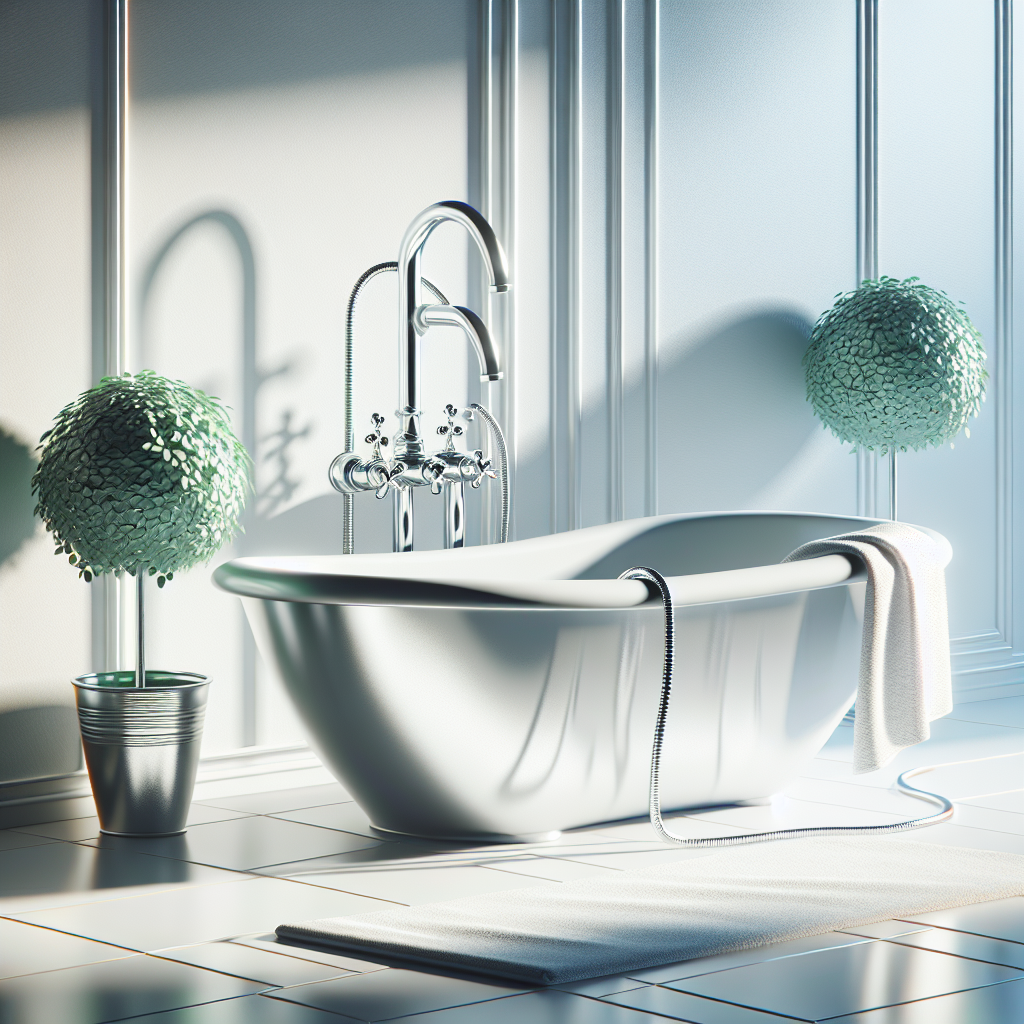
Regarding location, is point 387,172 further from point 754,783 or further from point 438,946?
point 438,946

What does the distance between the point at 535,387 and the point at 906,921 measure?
1852 millimetres

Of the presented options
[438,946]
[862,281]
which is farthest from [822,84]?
[438,946]

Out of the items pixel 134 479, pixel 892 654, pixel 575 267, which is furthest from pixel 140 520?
pixel 575 267

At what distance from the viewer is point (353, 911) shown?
237cm

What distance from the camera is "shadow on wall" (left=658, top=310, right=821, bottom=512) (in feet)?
13.5

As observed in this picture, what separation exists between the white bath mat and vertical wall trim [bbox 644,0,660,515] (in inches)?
57.7

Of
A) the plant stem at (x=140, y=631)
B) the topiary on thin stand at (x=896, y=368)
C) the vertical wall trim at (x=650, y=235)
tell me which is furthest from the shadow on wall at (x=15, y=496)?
the topiary on thin stand at (x=896, y=368)

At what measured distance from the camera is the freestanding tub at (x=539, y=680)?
260cm

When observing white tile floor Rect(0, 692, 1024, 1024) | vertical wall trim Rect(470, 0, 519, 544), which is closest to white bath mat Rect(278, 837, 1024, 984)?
white tile floor Rect(0, 692, 1024, 1024)

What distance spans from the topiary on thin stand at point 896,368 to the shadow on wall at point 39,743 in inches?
83.1

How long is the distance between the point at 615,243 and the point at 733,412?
577 mm

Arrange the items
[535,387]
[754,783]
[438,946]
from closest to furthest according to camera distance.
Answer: [438,946], [754,783], [535,387]

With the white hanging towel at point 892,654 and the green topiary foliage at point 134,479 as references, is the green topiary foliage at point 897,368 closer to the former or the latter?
the white hanging towel at point 892,654

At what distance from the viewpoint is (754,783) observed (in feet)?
10.1
